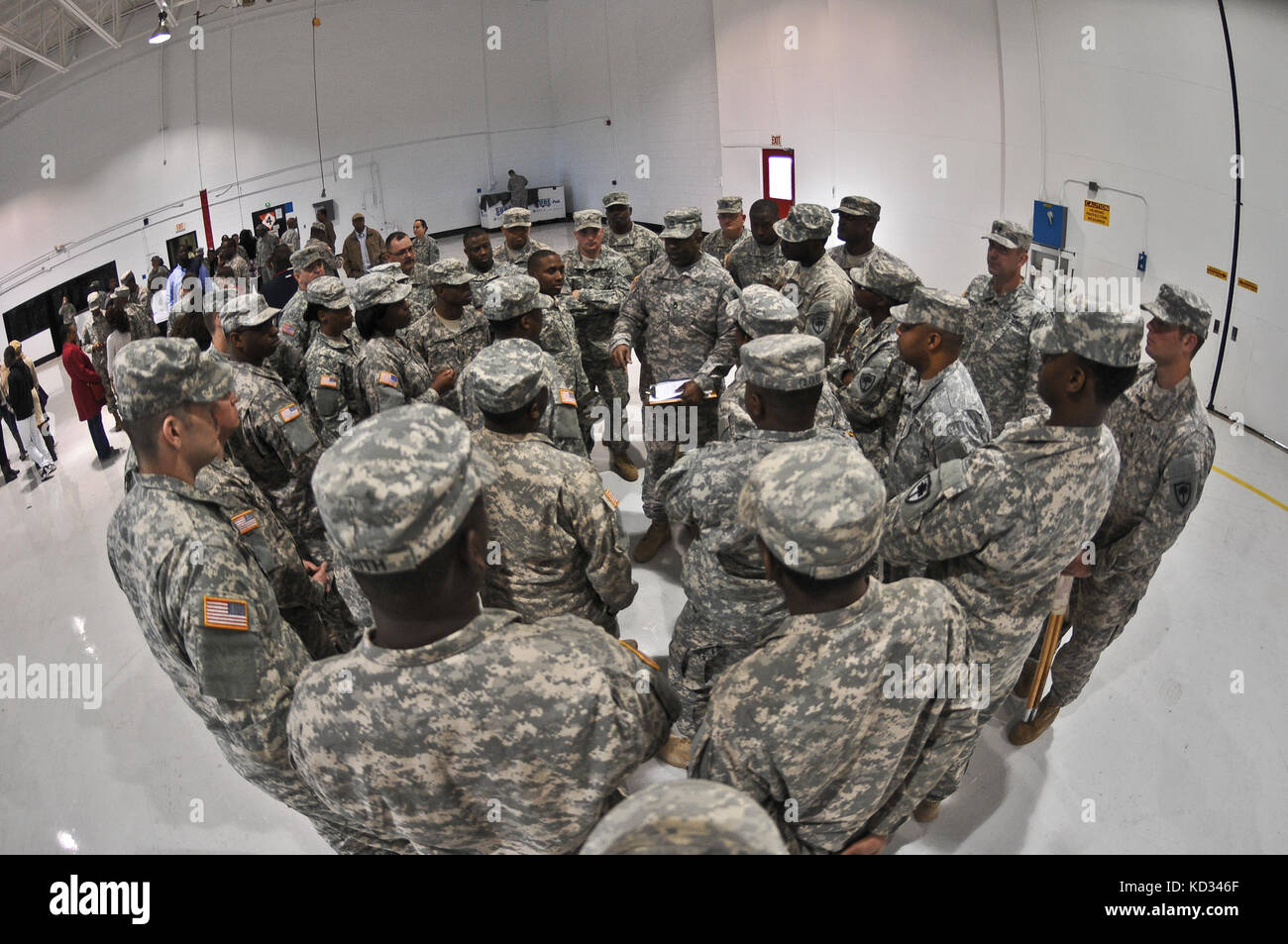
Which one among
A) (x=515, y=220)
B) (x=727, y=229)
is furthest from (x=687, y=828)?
(x=727, y=229)


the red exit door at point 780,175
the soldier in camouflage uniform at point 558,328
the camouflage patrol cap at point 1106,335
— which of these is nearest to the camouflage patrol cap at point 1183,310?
the camouflage patrol cap at point 1106,335

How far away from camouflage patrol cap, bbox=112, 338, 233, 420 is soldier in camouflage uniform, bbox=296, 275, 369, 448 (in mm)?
2125

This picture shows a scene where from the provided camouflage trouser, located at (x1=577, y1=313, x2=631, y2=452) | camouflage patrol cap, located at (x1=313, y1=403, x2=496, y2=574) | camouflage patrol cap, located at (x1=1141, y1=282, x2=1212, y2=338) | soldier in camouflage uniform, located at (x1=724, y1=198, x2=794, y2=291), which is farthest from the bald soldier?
soldier in camouflage uniform, located at (x1=724, y1=198, x2=794, y2=291)

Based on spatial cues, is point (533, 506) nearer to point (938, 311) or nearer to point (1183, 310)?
point (938, 311)

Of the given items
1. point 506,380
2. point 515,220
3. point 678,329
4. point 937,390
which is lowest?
point 937,390

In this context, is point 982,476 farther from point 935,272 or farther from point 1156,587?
point 935,272

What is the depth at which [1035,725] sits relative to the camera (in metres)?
3.35

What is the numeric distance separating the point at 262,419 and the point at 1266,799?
4.39 meters

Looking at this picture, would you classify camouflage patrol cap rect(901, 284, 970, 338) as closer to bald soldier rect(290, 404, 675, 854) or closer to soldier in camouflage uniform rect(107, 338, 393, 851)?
bald soldier rect(290, 404, 675, 854)

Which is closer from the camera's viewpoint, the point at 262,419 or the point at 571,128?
the point at 262,419

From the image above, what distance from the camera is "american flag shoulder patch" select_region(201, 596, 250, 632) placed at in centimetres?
201

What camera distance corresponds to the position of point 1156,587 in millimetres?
4305

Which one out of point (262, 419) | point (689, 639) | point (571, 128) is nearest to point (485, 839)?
point (689, 639)

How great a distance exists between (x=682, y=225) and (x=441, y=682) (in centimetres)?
410
